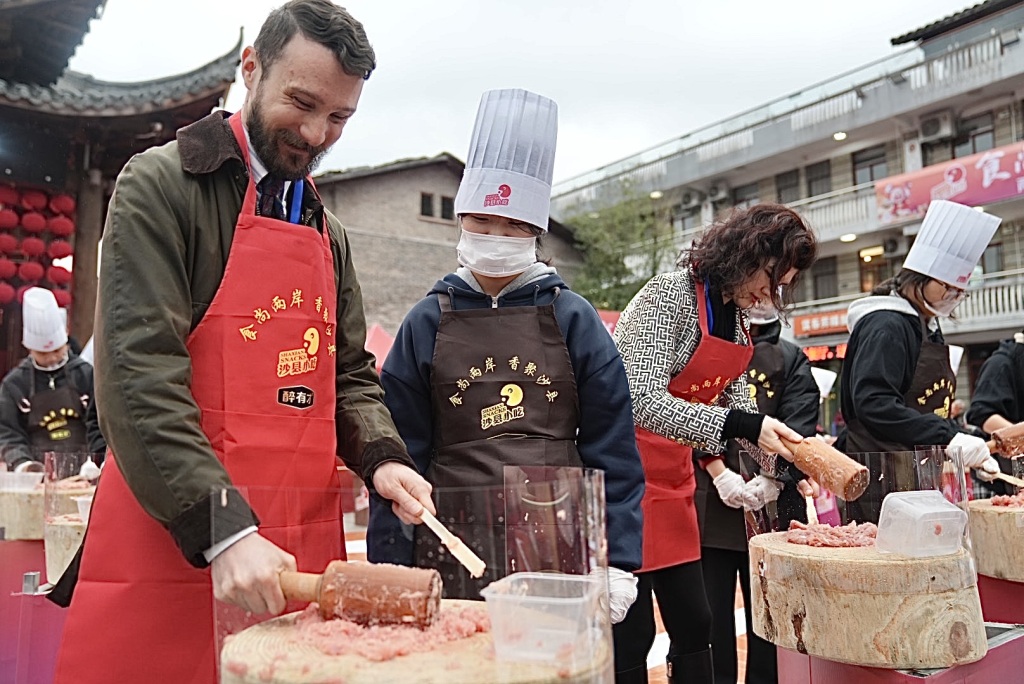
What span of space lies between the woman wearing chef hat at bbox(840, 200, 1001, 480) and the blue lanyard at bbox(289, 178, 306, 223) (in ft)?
7.93

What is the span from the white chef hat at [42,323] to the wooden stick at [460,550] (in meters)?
4.75

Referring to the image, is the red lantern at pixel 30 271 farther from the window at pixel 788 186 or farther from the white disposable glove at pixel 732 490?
the window at pixel 788 186

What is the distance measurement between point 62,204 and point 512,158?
658 centimetres

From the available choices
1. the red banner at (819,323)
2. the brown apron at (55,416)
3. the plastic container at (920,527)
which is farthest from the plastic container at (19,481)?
the red banner at (819,323)

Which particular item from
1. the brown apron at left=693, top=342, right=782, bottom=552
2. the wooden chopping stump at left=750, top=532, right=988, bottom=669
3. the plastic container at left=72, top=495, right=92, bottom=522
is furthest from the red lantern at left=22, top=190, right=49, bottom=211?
the wooden chopping stump at left=750, top=532, right=988, bottom=669

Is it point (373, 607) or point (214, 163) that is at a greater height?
→ point (214, 163)

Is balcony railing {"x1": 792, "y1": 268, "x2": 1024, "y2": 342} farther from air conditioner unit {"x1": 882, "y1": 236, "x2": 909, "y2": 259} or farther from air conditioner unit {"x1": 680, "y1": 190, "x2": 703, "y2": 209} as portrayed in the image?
air conditioner unit {"x1": 680, "y1": 190, "x2": 703, "y2": 209}

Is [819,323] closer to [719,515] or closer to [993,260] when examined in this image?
[993,260]

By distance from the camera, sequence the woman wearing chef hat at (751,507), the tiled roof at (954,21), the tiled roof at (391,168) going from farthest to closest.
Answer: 1. the tiled roof at (391,168)
2. the tiled roof at (954,21)
3. the woman wearing chef hat at (751,507)

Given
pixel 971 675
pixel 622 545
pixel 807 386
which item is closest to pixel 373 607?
pixel 622 545

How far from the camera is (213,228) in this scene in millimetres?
1595

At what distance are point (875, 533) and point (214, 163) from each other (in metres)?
2.07

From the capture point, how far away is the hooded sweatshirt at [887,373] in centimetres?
322

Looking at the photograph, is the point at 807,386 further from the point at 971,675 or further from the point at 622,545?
the point at 622,545
